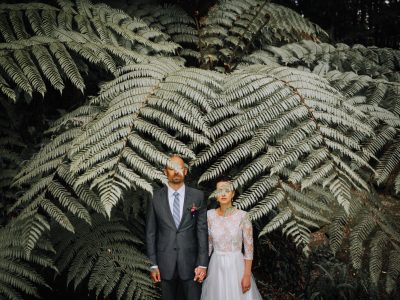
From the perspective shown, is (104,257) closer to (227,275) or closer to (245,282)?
(227,275)

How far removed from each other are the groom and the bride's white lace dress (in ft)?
0.52

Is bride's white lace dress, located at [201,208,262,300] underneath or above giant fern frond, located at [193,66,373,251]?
underneath

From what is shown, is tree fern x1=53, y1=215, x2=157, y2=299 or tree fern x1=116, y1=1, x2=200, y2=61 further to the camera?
tree fern x1=116, y1=1, x2=200, y2=61

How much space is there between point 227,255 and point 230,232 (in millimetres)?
194

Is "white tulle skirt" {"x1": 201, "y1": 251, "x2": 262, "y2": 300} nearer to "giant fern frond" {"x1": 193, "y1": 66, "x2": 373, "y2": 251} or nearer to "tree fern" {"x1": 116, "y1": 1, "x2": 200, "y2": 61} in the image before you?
"giant fern frond" {"x1": 193, "y1": 66, "x2": 373, "y2": 251}

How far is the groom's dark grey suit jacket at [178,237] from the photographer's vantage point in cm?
218

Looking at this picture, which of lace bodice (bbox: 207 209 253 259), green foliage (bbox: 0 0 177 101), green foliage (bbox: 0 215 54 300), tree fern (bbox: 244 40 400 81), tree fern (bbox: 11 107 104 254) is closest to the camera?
tree fern (bbox: 11 107 104 254)

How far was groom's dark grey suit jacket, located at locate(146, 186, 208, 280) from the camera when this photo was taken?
2182 mm

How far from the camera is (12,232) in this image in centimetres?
225

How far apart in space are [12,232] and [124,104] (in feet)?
3.71

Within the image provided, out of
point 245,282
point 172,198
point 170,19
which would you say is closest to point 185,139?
point 172,198

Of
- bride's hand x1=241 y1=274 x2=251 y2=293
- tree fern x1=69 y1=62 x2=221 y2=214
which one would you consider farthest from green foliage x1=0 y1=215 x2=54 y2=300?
bride's hand x1=241 y1=274 x2=251 y2=293

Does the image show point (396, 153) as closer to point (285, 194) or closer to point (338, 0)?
point (285, 194)

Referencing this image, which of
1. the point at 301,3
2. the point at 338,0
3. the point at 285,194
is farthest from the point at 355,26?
the point at 285,194
